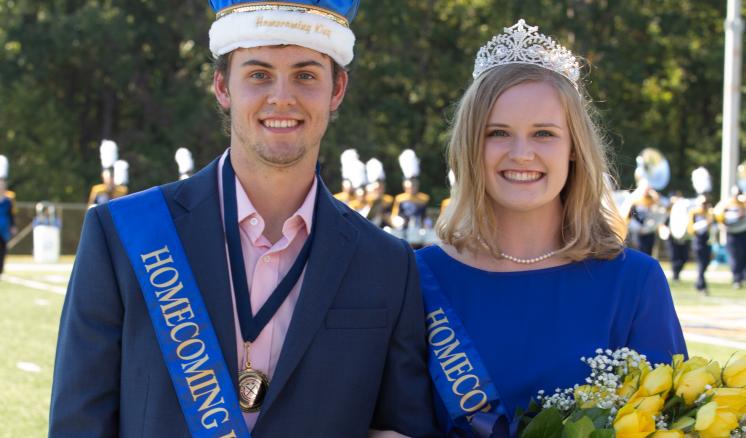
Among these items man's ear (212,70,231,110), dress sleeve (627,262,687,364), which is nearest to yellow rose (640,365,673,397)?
dress sleeve (627,262,687,364)

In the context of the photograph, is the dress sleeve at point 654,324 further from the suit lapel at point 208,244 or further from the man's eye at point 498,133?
the suit lapel at point 208,244

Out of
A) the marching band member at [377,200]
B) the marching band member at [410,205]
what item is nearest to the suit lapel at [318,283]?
the marching band member at [377,200]

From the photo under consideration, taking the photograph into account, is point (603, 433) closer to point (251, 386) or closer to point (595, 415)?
point (595, 415)

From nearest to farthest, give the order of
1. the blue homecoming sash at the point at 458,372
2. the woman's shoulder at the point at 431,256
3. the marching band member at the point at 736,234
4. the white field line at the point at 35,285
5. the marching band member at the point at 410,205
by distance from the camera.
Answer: the blue homecoming sash at the point at 458,372
the woman's shoulder at the point at 431,256
the white field line at the point at 35,285
the marching band member at the point at 736,234
the marching band member at the point at 410,205

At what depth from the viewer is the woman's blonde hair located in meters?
3.20

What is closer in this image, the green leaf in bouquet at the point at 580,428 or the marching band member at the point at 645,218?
the green leaf in bouquet at the point at 580,428

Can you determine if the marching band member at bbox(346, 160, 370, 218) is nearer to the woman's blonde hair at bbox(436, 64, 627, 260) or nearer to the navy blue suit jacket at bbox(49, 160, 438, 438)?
the woman's blonde hair at bbox(436, 64, 627, 260)

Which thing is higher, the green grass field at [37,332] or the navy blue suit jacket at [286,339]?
the navy blue suit jacket at [286,339]

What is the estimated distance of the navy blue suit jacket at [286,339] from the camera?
2.44 meters

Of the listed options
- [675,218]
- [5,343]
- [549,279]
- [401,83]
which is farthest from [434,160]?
[549,279]

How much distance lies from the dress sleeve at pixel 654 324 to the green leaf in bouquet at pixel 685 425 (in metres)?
0.51

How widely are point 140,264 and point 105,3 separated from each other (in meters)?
31.5

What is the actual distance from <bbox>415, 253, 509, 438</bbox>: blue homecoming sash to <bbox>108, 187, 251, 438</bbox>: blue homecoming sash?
622mm

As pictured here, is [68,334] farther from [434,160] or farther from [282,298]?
[434,160]
